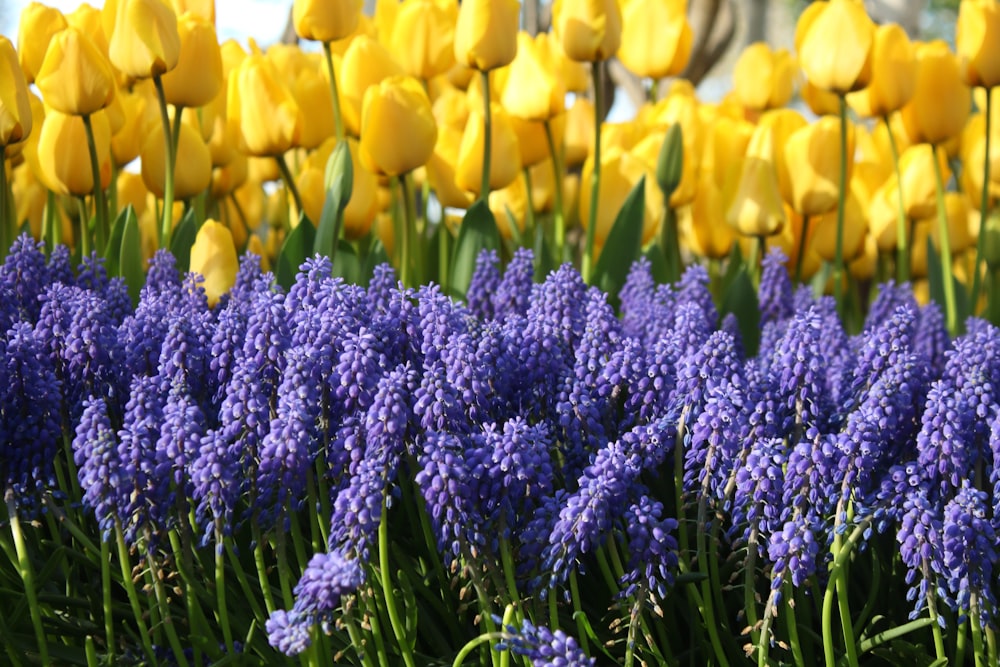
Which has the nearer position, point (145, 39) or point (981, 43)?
point (145, 39)

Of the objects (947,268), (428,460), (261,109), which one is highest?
(261,109)

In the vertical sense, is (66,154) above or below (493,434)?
above

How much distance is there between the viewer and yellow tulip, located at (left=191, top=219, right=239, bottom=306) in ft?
7.26

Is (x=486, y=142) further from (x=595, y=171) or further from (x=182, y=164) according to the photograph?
(x=182, y=164)

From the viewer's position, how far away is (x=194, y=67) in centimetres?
238

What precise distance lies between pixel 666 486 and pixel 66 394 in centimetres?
86

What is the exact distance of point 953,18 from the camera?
25625mm

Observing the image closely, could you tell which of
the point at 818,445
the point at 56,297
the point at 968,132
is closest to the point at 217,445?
the point at 56,297

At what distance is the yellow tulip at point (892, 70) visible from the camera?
2814 millimetres

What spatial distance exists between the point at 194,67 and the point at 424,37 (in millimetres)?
608

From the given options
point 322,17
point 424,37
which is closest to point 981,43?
point 424,37

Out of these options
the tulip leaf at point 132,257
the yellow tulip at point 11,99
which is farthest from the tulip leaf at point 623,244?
the yellow tulip at point 11,99

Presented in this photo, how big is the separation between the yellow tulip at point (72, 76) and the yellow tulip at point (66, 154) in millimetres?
163

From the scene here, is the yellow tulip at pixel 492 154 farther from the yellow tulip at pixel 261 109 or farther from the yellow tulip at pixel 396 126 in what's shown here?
the yellow tulip at pixel 261 109
